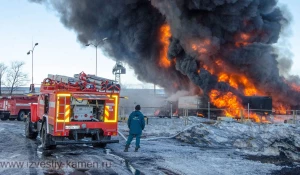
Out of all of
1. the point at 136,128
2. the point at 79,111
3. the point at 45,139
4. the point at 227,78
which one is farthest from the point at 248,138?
the point at 227,78

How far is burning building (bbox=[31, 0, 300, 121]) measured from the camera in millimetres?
31125

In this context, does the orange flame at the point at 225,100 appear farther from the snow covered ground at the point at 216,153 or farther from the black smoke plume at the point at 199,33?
the snow covered ground at the point at 216,153

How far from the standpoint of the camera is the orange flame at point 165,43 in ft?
119

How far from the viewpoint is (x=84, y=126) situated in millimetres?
10742

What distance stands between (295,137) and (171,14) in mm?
21579

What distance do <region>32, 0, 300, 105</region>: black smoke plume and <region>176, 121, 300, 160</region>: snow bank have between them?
15.8 m

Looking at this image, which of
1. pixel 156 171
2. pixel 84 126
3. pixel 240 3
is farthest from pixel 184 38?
pixel 156 171

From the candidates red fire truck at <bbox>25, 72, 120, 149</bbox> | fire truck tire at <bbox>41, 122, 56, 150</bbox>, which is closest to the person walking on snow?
red fire truck at <bbox>25, 72, 120, 149</bbox>

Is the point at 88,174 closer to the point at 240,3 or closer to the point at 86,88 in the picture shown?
the point at 86,88

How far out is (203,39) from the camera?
31.4 m

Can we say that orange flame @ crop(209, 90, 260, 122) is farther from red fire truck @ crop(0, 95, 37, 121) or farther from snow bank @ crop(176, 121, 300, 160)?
red fire truck @ crop(0, 95, 37, 121)

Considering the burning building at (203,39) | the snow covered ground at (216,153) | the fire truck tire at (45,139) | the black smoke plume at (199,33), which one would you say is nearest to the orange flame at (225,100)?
the burning building at (203,39)

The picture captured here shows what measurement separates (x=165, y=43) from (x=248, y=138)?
2482 centimetres

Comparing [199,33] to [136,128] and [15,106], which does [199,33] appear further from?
[136,128]
